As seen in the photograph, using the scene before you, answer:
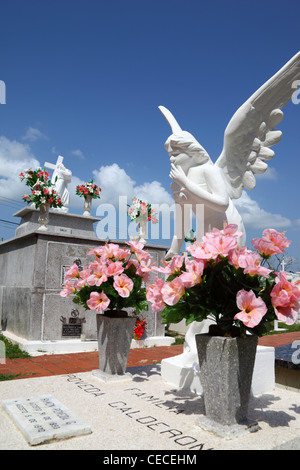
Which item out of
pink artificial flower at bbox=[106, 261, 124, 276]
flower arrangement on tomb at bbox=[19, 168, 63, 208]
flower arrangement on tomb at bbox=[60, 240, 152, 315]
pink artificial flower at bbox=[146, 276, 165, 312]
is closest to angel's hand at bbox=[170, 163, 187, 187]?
flower arrangement on tomb at bbox=[60, 240, 152, 315]

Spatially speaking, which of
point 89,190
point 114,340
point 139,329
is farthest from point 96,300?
point 89,190

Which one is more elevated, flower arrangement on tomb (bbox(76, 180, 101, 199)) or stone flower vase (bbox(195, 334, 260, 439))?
flower arrangement on tomb (bbox(76, 180, 101, 199))

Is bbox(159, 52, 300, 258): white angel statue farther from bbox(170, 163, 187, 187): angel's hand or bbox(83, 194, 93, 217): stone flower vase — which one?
bbox(83, 194, 93, 217): stone flower vase

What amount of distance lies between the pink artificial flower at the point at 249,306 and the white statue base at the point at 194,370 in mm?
1456

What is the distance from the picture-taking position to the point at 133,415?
8.25 feet

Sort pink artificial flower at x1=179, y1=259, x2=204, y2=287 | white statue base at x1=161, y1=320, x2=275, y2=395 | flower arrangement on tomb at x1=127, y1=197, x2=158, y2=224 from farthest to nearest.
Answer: flower arrangement on tomb at x1=127, y1=197, x2=158, y2=224, white statue base at x1=161, y1=320, x2=275, y2=395, pink artificial flower at x1=179, y1=259, x2=204, y2=287

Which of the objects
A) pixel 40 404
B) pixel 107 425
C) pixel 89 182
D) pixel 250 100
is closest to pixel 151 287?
pixel 107 425

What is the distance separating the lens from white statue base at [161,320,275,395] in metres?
3.26

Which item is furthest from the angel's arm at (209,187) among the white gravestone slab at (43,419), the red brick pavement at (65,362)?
the red brick pavement at (65,362)

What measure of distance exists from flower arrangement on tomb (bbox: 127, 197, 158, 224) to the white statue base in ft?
14.4

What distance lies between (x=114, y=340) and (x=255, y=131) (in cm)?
257

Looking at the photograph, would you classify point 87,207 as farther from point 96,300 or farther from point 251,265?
point 251,265

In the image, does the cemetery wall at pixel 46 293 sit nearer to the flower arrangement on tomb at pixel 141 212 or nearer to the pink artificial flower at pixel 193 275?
the flower arrangement on tomb at pixel 141 212

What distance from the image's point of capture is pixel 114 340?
11.4ft
